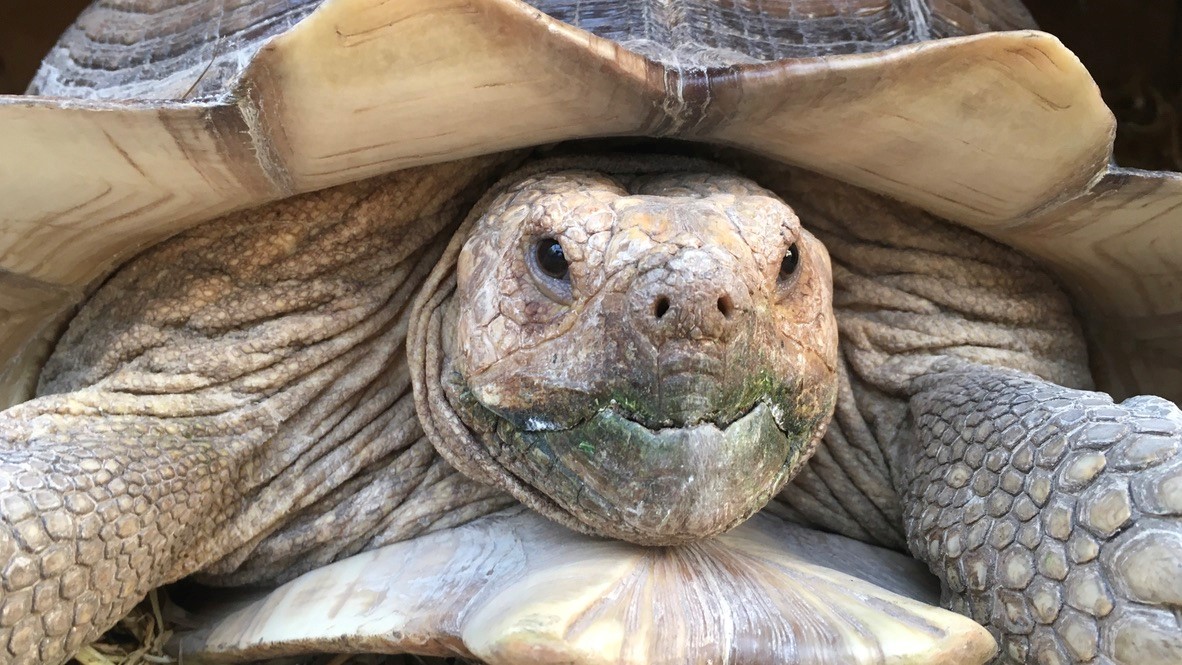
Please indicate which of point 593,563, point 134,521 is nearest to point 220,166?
point 134,521

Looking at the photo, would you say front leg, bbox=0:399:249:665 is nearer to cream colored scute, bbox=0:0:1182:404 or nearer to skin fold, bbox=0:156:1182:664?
skin fold, bbox=0:156:1182:664

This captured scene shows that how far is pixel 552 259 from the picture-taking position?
159cm

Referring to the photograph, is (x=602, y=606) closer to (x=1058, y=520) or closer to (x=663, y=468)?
(x=663, y=468)

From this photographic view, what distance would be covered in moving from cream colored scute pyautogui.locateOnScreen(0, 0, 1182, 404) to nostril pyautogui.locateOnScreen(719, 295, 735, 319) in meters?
0.49

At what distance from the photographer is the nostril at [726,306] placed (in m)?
1.34

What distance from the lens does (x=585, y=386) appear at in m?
1.43

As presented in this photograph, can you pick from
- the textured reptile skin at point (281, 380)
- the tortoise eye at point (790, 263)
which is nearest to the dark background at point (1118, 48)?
the textured reptile skin at point (281, 380)

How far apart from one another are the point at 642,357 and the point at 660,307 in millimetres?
82

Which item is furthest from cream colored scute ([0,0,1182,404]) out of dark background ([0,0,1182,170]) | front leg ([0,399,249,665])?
dark background ([0,0,1182,170])

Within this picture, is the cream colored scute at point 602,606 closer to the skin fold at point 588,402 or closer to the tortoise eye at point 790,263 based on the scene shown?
the skin fold at point 588,402

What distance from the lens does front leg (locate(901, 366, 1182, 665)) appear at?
4.62 feet

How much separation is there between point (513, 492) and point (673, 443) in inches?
20.1

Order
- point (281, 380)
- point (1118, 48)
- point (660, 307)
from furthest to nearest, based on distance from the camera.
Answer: point (1118, 48), point (281, 380), point (660, 307)

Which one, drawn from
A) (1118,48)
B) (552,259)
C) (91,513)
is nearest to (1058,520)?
(552,259)
